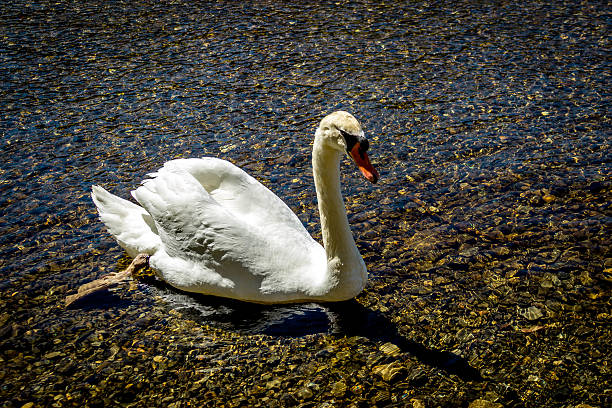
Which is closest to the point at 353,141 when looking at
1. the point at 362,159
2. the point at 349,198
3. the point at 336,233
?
the point at 362,159

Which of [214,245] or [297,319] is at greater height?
[214,245]

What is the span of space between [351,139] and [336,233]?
0.99 m

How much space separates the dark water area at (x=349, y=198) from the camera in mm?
4965

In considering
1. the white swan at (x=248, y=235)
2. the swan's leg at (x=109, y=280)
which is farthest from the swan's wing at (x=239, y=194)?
the swan's leg at (x=109, y=280)

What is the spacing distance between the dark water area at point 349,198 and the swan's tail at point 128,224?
33 centimetres

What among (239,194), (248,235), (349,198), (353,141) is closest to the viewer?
(353,141)

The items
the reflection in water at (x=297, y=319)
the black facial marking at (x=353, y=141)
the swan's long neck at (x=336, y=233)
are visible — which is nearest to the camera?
the black facial marking at (x=353, y=141)

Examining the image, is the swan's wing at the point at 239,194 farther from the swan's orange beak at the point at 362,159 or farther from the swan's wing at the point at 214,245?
the swan's orange beak at the point at 362,159

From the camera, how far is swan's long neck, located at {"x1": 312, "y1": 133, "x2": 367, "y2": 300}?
5207 mm

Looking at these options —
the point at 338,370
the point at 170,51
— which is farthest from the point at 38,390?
the point at 170,51

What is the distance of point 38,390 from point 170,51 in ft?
31.0

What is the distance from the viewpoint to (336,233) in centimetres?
536

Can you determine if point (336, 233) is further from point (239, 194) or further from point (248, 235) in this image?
point (239, 194)

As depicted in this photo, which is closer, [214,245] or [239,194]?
[214,245]
